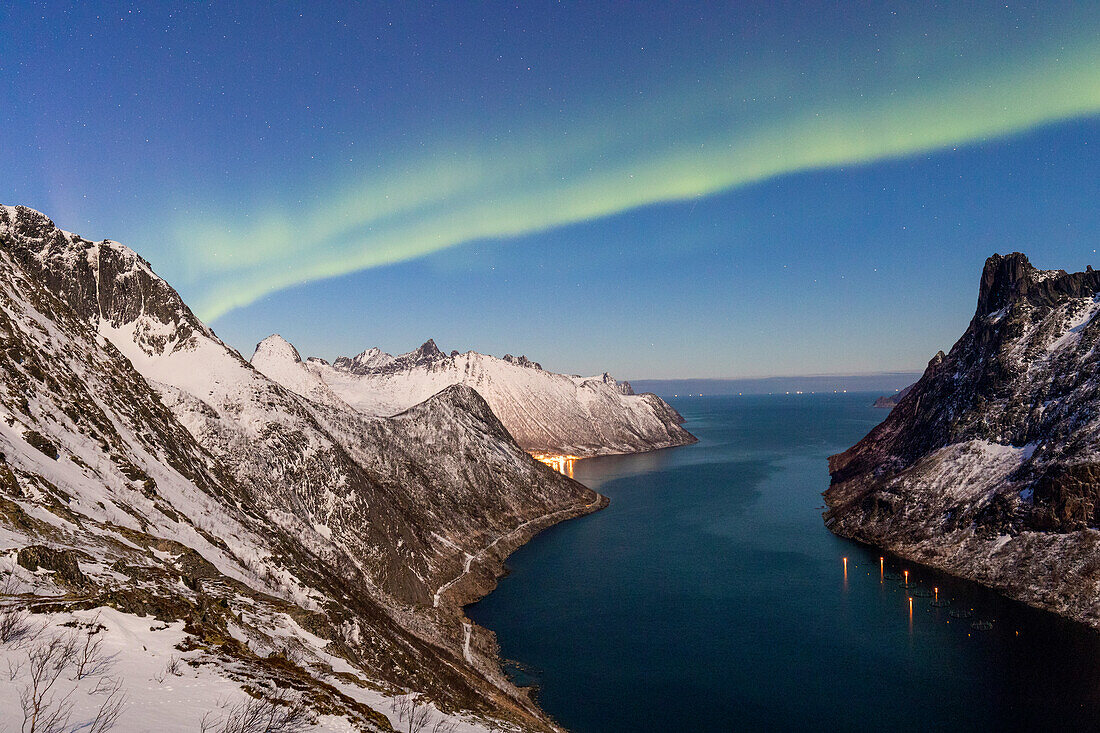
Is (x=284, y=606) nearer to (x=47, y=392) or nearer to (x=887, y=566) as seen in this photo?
(x=47, y=392)

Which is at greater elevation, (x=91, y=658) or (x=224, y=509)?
(x=91, y=658)

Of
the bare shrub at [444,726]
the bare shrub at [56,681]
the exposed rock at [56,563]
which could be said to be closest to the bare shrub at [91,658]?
the bare shrub at [56,681]

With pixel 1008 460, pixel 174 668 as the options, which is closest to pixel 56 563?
pixel 174 668

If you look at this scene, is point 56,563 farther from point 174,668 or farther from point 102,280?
point 102,280

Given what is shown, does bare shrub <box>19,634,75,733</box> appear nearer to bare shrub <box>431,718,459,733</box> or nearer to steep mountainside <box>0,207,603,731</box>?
steep mountainside <box>0,207,603,731</box>

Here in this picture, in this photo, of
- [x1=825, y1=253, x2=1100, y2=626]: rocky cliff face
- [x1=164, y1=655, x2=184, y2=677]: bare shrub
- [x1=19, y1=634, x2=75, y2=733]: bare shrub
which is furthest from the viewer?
[x1=825, y1=253, x2=1100, y2=626]: rocky cliff face

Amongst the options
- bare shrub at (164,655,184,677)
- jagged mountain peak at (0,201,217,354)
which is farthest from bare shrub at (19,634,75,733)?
jagged mountain peak at (0,201,217,354)
